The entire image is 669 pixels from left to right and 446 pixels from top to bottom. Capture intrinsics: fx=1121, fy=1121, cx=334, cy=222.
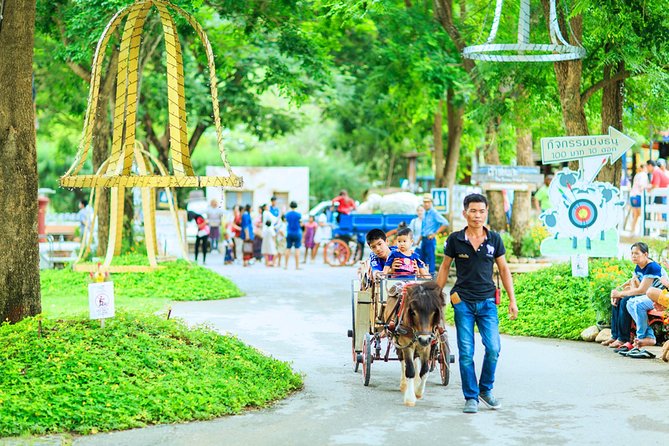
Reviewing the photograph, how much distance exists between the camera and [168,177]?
12.0 metres

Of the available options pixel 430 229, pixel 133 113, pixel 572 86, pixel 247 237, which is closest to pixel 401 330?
pixel 133 113

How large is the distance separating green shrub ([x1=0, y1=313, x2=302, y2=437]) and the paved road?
0.25m

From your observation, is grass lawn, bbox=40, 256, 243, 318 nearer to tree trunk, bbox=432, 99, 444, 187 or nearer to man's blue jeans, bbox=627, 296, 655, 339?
man's blue jeans, bbox=627, 296, 655, 339

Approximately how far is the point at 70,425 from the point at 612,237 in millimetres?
9984

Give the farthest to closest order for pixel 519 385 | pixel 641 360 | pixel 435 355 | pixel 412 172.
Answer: pixel 412 172 < pixel 641 360 < pixel 519 385 < pixel 435 355

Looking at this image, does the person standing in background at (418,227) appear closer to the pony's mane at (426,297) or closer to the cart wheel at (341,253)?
the cart wheel at (341,253)

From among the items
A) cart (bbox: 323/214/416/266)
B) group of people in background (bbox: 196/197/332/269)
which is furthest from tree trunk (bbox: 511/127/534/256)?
cart (bbox: 323/214/416/266)

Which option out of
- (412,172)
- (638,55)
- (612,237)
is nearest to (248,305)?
(612,237)

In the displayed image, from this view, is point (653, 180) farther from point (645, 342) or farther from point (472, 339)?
point (472, 339)

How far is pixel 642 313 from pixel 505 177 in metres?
10.4

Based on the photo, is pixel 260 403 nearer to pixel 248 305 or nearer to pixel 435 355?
pixel 435 355

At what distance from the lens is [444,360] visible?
1127 cm

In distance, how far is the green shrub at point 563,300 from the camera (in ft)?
49.4

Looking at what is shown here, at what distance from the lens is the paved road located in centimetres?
888
